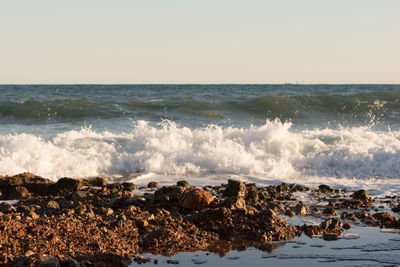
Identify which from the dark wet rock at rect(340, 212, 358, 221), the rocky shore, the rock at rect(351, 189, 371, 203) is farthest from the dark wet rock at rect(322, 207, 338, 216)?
the rock at rect(351, 189, 371, 203)

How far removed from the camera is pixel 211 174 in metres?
10.5

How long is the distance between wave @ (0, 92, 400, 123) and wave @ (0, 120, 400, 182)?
25.7ft

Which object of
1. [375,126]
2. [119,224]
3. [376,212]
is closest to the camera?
[119,224]

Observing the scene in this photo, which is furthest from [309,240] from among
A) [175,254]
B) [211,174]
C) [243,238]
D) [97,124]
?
[97,124]

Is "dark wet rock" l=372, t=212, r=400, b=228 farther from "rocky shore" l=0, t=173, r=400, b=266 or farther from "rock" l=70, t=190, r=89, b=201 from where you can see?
"rock" l=70, t=190, r=89, b=201

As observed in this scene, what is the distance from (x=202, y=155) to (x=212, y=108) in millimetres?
11877

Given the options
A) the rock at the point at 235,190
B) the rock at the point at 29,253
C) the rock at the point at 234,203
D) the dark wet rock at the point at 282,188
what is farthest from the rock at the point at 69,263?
the dark wet rock at the point at 282,188

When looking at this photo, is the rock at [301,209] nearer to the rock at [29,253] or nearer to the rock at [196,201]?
the rock at [196,201]

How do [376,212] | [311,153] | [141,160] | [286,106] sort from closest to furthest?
[376,212]
[141,160]
[311,153]
[286,106]

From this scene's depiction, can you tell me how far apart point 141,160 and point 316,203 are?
474cm

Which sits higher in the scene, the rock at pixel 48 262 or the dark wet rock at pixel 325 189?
the rock at pixel 48 262

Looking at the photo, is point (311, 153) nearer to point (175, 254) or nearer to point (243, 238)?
point (243, 238)

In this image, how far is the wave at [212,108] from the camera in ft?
68.9

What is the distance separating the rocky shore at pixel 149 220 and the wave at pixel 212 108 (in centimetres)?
1292
